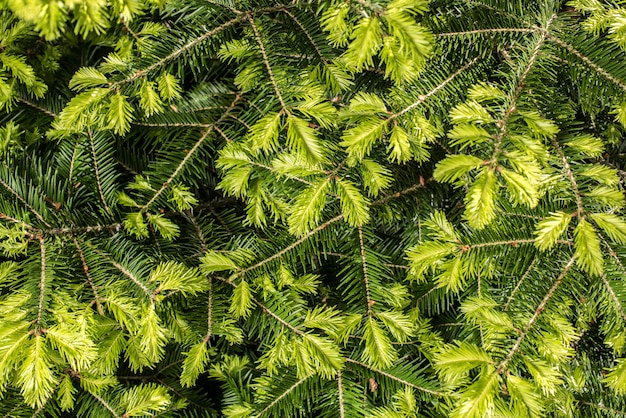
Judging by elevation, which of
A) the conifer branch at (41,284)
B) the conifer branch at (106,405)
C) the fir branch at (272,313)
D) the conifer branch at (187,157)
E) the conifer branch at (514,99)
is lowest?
the conifer branch at (106,405)

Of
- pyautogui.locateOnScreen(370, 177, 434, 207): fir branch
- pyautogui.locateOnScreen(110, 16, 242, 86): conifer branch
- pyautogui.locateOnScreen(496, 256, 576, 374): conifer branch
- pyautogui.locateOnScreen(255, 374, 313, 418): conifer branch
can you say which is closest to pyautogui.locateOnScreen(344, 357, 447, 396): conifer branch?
pyautogui.locateOnScreen(255, 374, 313, 418): conifer branch

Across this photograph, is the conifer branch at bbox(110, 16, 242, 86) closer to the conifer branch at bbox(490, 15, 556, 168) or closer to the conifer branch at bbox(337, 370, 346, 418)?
the conifer branch at bbox(490, 15, 556, 168)

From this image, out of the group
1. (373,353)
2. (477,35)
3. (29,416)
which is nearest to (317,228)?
(373,353)

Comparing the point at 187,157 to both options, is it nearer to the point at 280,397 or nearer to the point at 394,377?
the point at 280,397

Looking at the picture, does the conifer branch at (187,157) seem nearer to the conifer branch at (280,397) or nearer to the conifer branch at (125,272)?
the conifer branch at (125,272)

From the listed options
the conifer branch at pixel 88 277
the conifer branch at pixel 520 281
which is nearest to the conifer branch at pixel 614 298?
the conifer branch at pixel 520 281

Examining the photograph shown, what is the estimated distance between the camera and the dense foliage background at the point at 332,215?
78cm

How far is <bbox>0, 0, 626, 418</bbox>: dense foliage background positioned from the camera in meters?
0.78

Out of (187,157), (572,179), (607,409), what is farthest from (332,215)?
(607,409)

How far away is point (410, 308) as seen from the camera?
3.53 ft

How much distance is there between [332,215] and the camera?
1.02 m

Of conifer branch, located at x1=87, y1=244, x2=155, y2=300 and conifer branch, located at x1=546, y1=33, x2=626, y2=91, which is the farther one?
conifer branch, located at x1=87, y1=244, x2=155, y2=300

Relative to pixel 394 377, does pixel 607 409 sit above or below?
below

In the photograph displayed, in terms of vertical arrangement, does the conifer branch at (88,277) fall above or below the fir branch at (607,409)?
above
